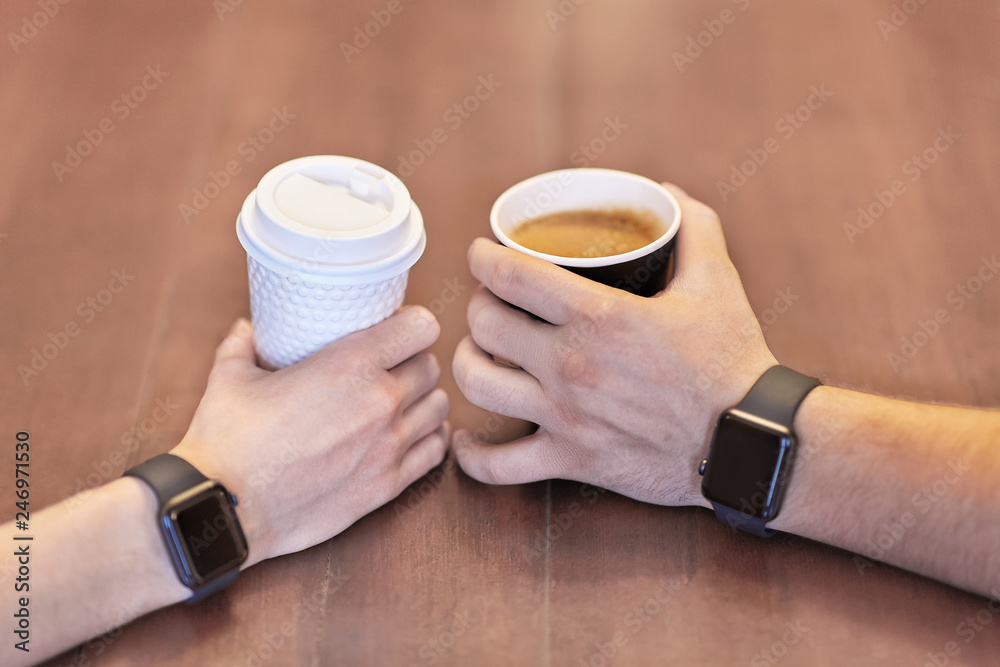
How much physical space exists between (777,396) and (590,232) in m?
0.27

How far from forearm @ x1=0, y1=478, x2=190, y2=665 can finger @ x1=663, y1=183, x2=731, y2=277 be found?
541 mm

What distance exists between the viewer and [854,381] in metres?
0.89

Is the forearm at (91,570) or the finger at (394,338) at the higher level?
the finger at (394,338)

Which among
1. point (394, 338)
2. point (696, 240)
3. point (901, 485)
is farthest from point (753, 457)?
point (394, 338)

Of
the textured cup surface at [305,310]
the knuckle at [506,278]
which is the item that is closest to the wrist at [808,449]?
the knuckle at [506,278]

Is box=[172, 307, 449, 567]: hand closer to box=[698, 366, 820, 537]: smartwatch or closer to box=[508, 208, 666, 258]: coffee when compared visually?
box=[508, 208, 666, 258]: coffee

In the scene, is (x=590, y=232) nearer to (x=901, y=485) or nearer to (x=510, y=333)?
(x=510, y=333)

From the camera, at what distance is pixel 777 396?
726 mm

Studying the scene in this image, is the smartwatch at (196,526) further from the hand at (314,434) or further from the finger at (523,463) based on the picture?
the finger at (523,463)

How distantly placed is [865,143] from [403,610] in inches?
39.0

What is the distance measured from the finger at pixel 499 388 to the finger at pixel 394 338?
0.18 feet

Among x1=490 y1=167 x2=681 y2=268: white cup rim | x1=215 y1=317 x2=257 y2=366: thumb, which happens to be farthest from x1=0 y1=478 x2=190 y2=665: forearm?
x1=490 y1=167 x2=681 y2=268: white cup rim

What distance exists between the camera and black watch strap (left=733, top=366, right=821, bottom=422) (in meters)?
0.71

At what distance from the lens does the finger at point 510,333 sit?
0.78 metres
